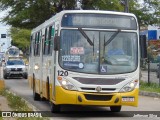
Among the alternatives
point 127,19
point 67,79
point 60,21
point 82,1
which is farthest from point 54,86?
point 82,1

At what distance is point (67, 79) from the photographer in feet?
43.2

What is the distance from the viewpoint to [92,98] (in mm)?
13148

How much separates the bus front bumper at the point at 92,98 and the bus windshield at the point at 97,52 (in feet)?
2.05

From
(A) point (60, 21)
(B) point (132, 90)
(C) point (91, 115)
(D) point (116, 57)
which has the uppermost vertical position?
(A) point (60, 21)

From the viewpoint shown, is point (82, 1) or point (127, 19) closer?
point (127, 19)

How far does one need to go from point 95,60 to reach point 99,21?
120cm

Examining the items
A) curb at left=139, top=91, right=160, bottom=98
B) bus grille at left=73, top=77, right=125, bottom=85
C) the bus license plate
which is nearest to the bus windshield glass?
bus grille at left=73, top=77, right=125, bottom=85

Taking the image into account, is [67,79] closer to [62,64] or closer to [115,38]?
[62,64]

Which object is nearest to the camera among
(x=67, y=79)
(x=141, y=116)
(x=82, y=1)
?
(x=67, y=79)

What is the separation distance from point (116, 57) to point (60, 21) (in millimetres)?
1883

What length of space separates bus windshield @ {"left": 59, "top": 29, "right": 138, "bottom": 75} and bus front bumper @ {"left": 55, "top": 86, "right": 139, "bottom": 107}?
0.62 metres

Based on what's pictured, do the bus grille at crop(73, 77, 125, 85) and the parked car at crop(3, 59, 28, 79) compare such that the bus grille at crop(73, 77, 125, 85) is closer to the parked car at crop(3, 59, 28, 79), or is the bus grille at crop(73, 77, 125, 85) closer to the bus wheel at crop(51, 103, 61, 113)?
the bus wheel at crop(51, 103, 61, 113)

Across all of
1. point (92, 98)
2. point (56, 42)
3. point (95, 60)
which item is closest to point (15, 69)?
point (56, 42)

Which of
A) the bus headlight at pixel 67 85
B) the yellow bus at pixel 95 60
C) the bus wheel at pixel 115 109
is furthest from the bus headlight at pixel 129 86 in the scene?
the bus wheel at pixel 115 109
